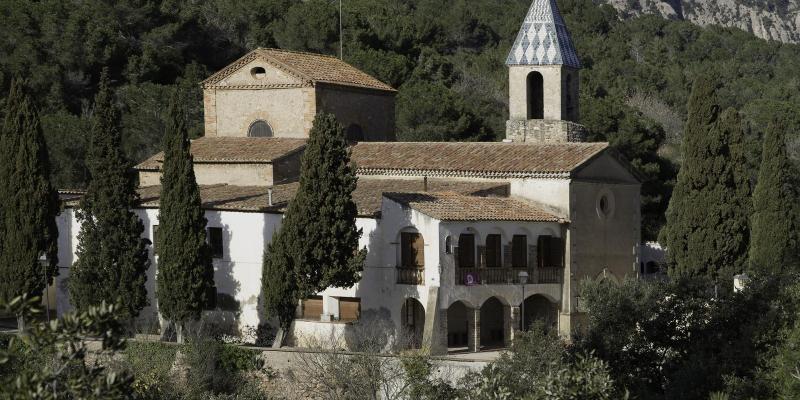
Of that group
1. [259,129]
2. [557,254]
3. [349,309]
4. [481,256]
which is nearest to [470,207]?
[481,256]

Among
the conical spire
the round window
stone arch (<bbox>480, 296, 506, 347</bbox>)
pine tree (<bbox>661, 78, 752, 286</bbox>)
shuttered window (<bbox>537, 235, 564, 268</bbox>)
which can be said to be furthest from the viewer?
the conical spire

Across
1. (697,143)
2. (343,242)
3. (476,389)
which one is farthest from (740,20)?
(476,389)

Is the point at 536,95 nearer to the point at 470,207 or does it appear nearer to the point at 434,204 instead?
the point at 470,207

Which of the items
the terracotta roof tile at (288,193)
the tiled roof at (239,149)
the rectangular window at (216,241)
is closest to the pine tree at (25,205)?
the terracotta roof tile at (288,193)

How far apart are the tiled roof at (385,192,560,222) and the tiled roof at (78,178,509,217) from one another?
2.13 feet

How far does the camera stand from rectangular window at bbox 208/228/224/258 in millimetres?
31703

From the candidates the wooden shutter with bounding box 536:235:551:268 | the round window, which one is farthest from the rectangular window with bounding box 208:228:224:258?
the round window

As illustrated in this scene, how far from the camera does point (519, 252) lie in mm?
30719

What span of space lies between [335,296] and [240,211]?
2.89 meters

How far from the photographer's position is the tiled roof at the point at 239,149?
3428cm

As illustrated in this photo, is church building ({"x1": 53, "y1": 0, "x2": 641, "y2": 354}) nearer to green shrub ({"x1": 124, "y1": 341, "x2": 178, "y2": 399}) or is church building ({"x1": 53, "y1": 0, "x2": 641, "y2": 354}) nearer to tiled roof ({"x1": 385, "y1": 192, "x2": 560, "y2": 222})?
tiled roof ({"x1": 385, "y1": 192, "x2": 560, "y2": 222})

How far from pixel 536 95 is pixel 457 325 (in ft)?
27.0

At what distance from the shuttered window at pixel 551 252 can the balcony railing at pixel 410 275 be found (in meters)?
3.23

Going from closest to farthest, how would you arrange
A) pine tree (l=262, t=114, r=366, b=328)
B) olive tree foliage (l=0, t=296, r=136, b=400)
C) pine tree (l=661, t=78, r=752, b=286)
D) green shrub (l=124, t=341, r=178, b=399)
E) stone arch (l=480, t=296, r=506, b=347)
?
olive tree foliage (l=0, t=296, r=136, b=400), green shrub (l=124, t=341, r=178, b=399), pine tree (l=262, t=114, r=366, b=328), stone arch (l=480, t=296, r=506, b=347), pine tree (l=661, t=78, r=752, b=286)
